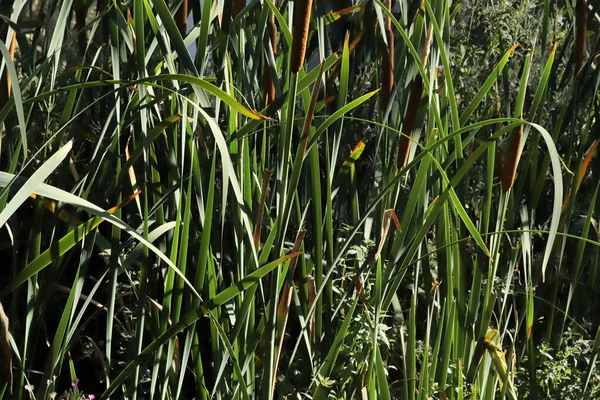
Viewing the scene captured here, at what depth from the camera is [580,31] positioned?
152 centimetres

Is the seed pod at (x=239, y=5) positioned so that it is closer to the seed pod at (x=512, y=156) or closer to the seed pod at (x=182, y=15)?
the seed pod at (x=182, y=15)

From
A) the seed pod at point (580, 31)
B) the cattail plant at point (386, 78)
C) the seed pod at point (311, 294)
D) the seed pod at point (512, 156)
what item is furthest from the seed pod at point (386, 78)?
the seed pod at point (580, 31)

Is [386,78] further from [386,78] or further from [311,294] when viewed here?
[311,294]

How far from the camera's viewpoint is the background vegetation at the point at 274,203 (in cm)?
111

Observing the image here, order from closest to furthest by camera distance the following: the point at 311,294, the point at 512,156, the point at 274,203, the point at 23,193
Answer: the point at 23,193, the point at 512,156, the point at 311,294, the point at 274,203

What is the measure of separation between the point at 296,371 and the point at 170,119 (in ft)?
1.74

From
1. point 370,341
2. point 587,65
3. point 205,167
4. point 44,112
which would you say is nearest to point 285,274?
point 370,341

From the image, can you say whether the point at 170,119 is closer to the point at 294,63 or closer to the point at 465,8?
the point at 294,63

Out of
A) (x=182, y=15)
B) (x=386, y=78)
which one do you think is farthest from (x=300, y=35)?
(x=182, y=15)

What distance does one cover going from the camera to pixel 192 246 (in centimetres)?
132

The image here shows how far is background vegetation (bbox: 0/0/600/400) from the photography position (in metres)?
1.11

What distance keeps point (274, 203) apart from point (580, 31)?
2.18 feet

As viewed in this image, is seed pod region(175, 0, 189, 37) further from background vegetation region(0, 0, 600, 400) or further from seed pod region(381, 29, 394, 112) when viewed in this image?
seed pod region(381, 29, 394, 112)

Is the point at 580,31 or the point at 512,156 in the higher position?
the point at 580,31
